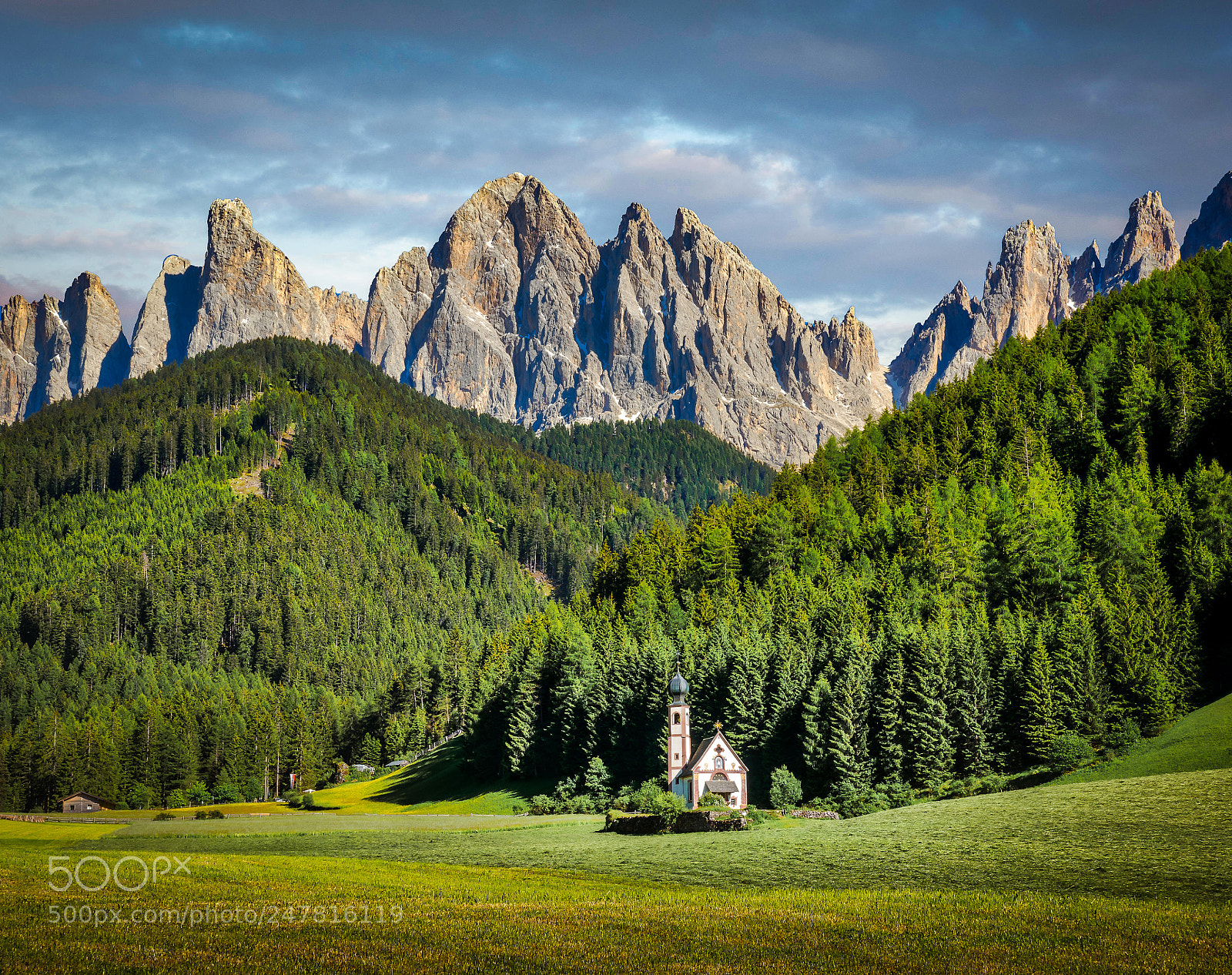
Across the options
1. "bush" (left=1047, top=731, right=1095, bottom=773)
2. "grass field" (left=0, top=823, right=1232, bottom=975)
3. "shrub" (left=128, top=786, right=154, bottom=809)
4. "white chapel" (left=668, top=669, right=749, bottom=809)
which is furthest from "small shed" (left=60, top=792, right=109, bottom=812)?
"bush" (left=1047, top=731, right=1095, bottom=773)

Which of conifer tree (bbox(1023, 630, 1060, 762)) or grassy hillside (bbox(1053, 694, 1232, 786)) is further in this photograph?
conifer tree (bbox(1023, 630, 1060, 762))

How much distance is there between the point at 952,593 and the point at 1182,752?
3343 cm

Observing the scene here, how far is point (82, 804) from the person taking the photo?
417 feet

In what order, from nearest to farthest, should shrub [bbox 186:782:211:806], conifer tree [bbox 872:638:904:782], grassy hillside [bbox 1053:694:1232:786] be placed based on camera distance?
grassy hillside [bbox 1053:694:1232:786] → conifer tree [bbox 872:638:904:782] → shrub [bbox 186:782:211:806]

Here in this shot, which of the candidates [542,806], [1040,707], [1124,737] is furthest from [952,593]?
[542,806]

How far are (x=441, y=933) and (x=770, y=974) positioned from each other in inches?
354

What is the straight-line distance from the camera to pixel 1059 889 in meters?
32.2

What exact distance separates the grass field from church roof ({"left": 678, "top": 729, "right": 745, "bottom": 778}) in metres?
40.2

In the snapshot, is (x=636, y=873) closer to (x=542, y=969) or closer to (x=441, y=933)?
(x=441, y=933)

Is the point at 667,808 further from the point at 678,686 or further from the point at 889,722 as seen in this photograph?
the point at 678,686

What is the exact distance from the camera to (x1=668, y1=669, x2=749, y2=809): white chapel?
2904 inches

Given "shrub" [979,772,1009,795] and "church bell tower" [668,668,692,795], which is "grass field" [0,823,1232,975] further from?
"church bell tower" [668,668,692,795]

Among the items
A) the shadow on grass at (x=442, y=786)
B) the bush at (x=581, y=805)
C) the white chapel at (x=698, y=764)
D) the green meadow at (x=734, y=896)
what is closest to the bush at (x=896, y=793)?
the green meadow at (x=734, y=896)

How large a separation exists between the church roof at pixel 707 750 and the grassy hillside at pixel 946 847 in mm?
13764
